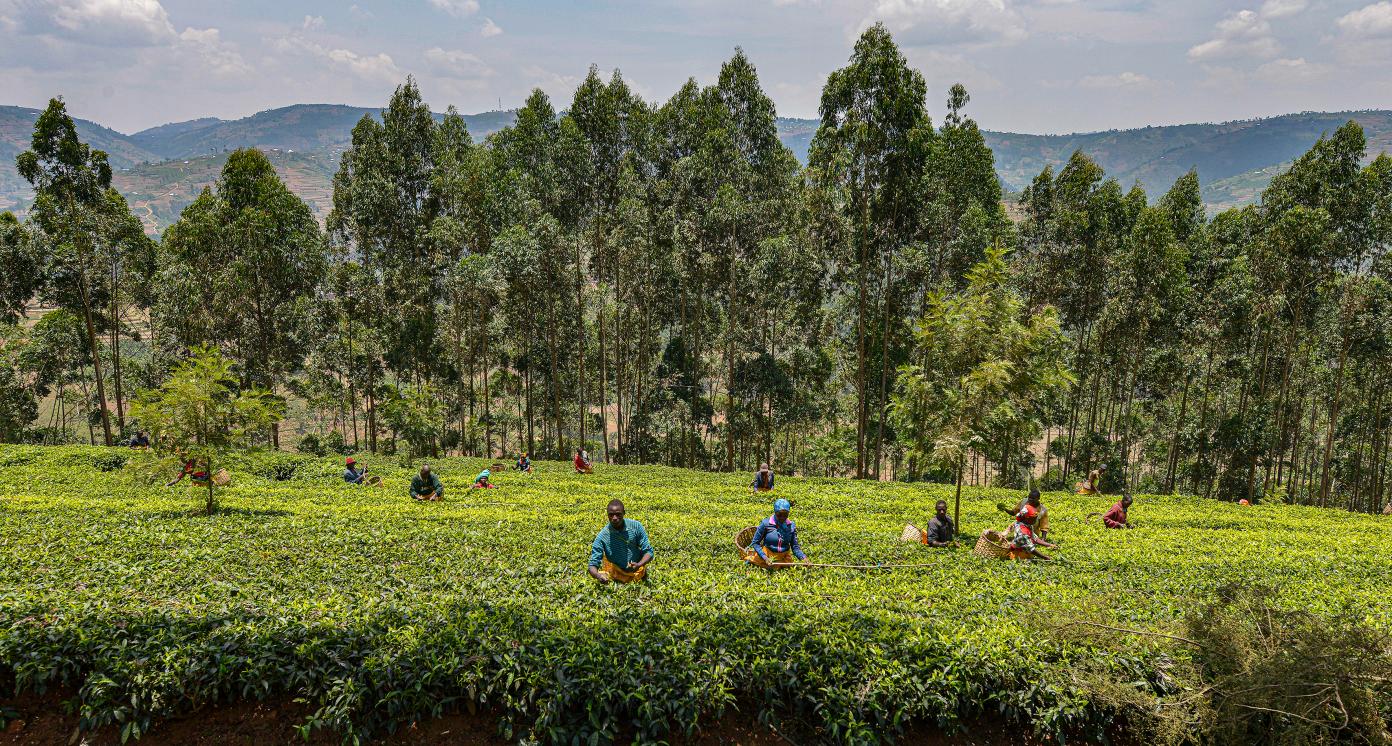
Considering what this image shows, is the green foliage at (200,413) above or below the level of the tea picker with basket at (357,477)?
above

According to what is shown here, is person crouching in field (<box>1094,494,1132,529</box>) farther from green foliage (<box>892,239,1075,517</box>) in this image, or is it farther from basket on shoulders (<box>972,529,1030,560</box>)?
basket on shoulders (<box>972,529,1030,560</box>)

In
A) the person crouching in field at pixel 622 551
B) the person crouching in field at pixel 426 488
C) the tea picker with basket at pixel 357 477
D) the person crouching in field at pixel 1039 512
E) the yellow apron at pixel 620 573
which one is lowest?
the tea picker with basket at pixel 357 477

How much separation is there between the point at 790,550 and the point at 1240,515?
1899 centimetres

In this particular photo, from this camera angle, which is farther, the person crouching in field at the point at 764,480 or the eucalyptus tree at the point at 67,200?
the eucalyptus tree at the point at 67,200

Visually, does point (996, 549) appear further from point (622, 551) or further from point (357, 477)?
point (357, 477)

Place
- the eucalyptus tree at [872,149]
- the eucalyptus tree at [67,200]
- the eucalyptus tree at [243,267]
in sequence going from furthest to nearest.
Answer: the eucalyptus tree at [243,267]
the eucalyptus tree at [67,200]
the eucalyptus tree at [872,149]

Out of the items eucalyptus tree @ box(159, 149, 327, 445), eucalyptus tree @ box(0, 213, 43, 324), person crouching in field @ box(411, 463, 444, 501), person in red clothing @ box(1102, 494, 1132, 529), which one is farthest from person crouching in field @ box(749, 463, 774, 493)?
eucalyptus tree @ box(0, 213, 43, 324)

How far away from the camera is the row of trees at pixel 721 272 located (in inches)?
1026

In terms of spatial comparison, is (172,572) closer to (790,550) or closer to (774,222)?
(790,550)

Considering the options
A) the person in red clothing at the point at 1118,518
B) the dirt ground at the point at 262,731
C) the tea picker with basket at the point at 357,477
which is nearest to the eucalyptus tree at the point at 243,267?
the tea picker with basket at the point at 357,477

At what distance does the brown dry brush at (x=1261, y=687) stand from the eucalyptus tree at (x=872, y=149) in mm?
19084

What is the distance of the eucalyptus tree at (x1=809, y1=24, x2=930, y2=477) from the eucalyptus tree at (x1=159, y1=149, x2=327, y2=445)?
27271mm

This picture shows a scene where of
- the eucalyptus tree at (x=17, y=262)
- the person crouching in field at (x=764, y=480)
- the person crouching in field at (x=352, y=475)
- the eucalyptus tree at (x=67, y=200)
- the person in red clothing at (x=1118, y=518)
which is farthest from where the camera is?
the eucalyptus tree at (x=17, y=262)

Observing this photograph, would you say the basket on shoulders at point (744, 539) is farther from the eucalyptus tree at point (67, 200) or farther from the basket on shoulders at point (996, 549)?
the eucalyptus tree at point (67, 200)
